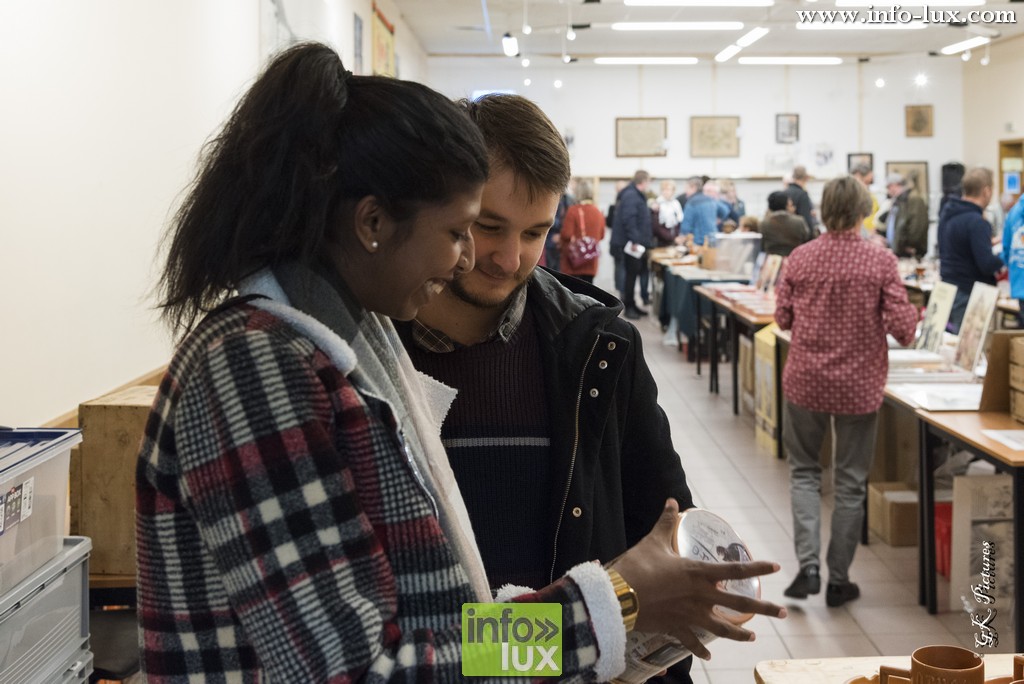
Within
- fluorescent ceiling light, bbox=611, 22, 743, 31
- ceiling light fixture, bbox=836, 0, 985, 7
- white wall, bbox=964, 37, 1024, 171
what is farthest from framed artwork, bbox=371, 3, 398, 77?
white wall, bbox=964, 37, 1024, 171

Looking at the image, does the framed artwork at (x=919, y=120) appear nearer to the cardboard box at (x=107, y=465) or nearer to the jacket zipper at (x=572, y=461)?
the cardboard box at (x=107, y=465)

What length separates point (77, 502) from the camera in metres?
2.74

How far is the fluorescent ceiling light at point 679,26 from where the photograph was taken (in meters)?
13.4

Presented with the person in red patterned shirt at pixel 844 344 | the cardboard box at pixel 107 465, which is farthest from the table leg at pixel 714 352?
the cardboard box at pixel 107 465

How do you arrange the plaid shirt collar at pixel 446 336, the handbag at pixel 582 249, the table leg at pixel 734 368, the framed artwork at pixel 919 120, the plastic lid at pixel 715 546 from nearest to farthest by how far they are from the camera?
the plastic lid at pixel 715 546 → the plaid shirt collar at pixel 446 336 → the table leg at pixel 734 368 → the handbag at pixel 582 249 → the framed artwork at pixel 919 120

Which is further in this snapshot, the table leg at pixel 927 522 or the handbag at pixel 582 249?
the handbag at pixel 582 249

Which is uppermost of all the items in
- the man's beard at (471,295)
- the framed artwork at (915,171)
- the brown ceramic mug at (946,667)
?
the framed artwork at (915,171)

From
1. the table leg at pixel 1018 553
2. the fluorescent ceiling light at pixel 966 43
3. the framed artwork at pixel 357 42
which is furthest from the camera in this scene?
the fluorescent ceiling light at pixel 966 43

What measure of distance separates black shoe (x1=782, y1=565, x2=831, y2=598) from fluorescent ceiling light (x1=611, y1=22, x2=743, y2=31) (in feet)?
33.9

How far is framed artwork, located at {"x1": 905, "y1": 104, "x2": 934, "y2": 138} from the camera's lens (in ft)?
58.6

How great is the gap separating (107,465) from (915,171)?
17.5 metres

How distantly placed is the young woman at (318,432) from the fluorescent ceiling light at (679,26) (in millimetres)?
13227

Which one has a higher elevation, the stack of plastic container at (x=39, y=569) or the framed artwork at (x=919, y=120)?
the framed artwork at (x=919, y=120)

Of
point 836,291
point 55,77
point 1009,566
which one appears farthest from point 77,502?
point 1009,566
